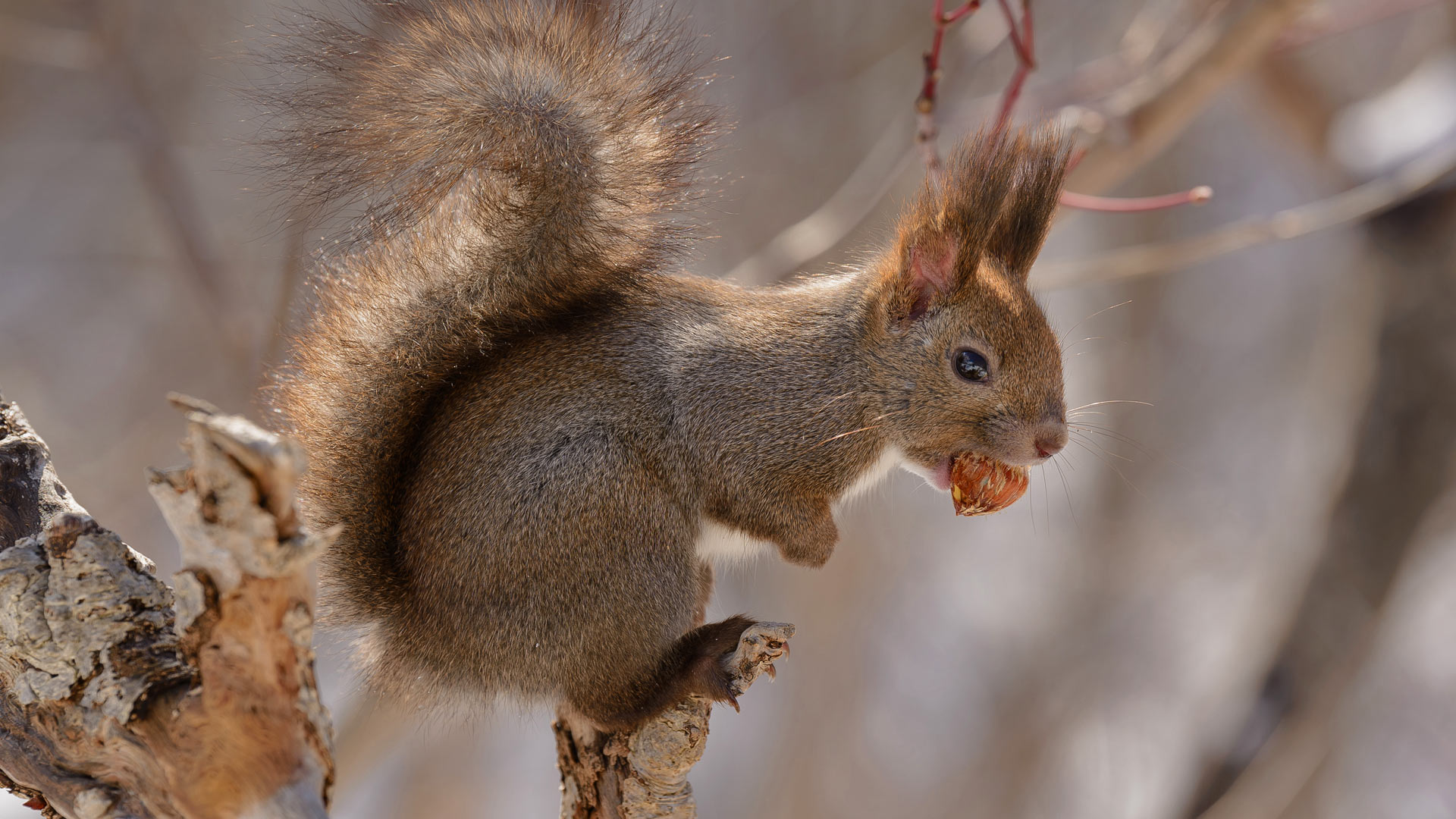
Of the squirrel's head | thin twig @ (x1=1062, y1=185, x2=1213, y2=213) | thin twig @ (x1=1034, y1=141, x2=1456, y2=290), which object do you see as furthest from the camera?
thin twig @ (x1=1034, y1=141, x2=1456, y2=290)

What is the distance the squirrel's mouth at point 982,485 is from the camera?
2121 millimetres

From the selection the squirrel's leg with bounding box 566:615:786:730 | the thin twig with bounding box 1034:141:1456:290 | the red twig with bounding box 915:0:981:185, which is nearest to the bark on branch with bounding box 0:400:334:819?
the squirrel's leg with bounding box 566:615:786:730

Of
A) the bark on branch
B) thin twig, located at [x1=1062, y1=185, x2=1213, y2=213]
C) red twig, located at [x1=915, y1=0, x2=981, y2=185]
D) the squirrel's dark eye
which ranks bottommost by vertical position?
the bark on branch

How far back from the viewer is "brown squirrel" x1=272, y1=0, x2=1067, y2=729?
6.00 ft

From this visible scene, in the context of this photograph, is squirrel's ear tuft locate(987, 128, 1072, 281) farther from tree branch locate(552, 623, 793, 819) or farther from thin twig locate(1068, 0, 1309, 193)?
thin twig locate(1068, 0, 1309, 193)

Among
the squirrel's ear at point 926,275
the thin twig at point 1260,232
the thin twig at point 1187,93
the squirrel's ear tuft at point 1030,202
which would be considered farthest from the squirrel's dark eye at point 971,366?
the thin twig at point 1187,93

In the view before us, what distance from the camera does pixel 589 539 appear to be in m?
1.82

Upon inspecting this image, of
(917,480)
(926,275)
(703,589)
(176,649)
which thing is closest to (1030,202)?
(926,275)

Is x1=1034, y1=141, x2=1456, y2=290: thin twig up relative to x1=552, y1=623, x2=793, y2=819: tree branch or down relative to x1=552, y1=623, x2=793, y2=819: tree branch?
up

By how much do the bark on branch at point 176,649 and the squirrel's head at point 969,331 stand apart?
4.09ft

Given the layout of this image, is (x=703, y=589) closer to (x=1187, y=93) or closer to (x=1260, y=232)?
(x=1260, y=232)

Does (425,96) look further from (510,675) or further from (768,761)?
(768,761)

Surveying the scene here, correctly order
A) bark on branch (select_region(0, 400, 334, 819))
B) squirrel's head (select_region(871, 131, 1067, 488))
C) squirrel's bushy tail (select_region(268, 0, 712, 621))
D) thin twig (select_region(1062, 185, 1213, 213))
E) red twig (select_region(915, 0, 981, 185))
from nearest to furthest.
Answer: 1. bark on branch (select_region(0, 400, 334, 819))
2. squirrel's bushy tail (select_region(268, 0, 712, 621))
3. squirrel's head (select_region(871, 131, 1067, 488))
4. red twig (select_region(915, 0, 981, 185))
5. thin twig (select_region(1062, 185, 1213, 213))

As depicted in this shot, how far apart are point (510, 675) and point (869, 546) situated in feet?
13.0
